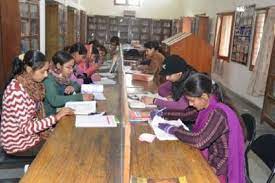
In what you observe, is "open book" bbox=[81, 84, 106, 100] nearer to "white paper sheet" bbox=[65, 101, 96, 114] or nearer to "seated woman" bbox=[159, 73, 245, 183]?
"white paper sheet" bbox=[65, 101, 96, 114]

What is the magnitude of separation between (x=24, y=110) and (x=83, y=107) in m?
0.52

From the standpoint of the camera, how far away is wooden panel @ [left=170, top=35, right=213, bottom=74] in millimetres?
5320

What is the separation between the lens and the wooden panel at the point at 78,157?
137 cm

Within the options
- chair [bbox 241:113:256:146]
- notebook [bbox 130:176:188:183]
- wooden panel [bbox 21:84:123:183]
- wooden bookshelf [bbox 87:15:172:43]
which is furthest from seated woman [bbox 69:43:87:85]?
wooden bookshelf [bbox 87:15:172:43]

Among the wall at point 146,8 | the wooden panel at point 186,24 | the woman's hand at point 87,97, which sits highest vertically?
the wall at point 146,8

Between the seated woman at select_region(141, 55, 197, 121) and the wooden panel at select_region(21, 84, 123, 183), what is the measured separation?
64cm

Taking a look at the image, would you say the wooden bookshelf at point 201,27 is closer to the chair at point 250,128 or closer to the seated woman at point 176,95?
the seated woman at point 176,95

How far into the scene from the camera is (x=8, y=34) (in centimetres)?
344

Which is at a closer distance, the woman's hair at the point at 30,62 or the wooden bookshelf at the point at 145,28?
the woman's hair at the point at 30,62

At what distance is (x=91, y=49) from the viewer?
433cm

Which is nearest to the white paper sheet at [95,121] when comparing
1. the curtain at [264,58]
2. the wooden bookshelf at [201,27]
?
the curtain at [264,58]

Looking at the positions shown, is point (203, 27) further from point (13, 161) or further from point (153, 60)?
point (13, 161)

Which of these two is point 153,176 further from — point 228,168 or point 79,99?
point 79,99

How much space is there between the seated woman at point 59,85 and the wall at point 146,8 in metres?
10.2
